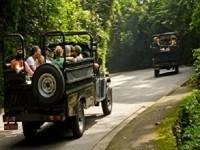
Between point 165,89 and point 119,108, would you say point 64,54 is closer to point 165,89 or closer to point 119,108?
point 119,108

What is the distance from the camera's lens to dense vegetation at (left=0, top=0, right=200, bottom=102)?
21834 millimetres

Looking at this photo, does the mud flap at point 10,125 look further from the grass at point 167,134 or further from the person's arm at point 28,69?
the grass at point 167,134

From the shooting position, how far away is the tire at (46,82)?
12094 mm

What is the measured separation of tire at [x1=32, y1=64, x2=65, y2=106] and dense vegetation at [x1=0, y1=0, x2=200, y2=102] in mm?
8599

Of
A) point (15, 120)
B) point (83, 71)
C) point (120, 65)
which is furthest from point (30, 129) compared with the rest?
point (120, 65)

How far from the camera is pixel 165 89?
2219cm

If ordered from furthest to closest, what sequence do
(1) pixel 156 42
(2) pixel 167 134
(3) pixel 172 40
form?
(3) pixel 172 40
(1) pixel 156 42
(2) pixel 167 134

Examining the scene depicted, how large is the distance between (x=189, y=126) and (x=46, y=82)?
10.0 ft

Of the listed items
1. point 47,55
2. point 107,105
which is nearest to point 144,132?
point 47,55

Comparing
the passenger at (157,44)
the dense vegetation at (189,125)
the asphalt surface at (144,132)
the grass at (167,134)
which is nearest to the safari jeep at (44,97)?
the asphalt surface at (144,132)

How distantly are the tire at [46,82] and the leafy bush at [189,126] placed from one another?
250 centimetres

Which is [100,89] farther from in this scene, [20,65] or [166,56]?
[166,56]

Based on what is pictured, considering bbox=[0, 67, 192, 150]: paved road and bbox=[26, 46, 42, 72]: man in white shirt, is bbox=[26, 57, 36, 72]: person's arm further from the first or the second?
bbox=[0, 67, 192, 150]: paved road

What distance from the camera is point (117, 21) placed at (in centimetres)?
5362
